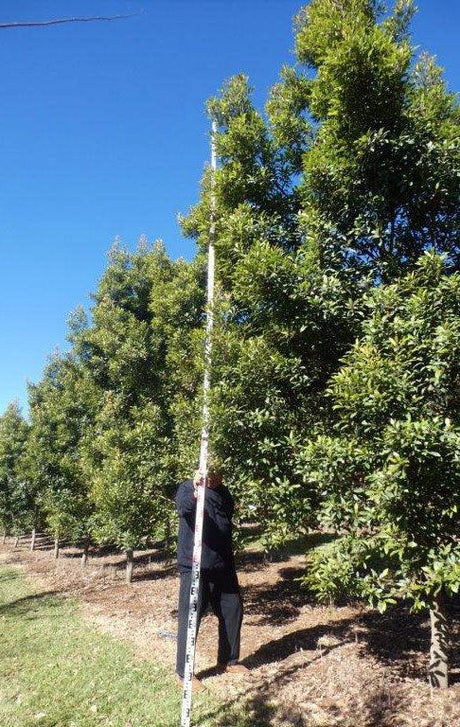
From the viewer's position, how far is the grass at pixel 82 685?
5.21m

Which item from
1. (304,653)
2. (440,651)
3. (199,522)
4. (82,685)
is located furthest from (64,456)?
(440,651)

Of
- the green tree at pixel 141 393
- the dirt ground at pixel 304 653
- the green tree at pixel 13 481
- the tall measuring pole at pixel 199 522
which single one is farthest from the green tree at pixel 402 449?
the green tree at pixel 13 481

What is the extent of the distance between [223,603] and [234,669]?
0.87 m

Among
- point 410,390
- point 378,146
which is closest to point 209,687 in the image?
point 410,390

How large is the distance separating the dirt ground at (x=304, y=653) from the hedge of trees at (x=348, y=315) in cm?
74

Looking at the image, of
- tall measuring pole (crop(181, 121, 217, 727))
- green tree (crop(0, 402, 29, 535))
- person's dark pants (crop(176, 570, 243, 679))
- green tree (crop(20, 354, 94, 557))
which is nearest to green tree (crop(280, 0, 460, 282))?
tall measuring pole (crop(181, 121, 217, 727))

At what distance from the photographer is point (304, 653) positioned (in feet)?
22.5

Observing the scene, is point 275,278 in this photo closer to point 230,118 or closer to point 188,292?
point 230,118

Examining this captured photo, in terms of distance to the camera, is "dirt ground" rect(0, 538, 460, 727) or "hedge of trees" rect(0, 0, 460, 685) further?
"dirt ground" rect(0, 538, 460, 727)

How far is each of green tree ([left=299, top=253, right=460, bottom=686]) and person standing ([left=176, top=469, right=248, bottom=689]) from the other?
5.51ft

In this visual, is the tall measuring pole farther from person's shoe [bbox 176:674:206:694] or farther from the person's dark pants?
person's shoe [bbox 176:674:206:694]

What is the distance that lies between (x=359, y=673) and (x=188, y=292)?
342 inches

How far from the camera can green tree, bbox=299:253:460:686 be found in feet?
13.5

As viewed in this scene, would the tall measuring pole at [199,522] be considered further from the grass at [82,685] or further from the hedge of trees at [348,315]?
the grass at [82,685]
